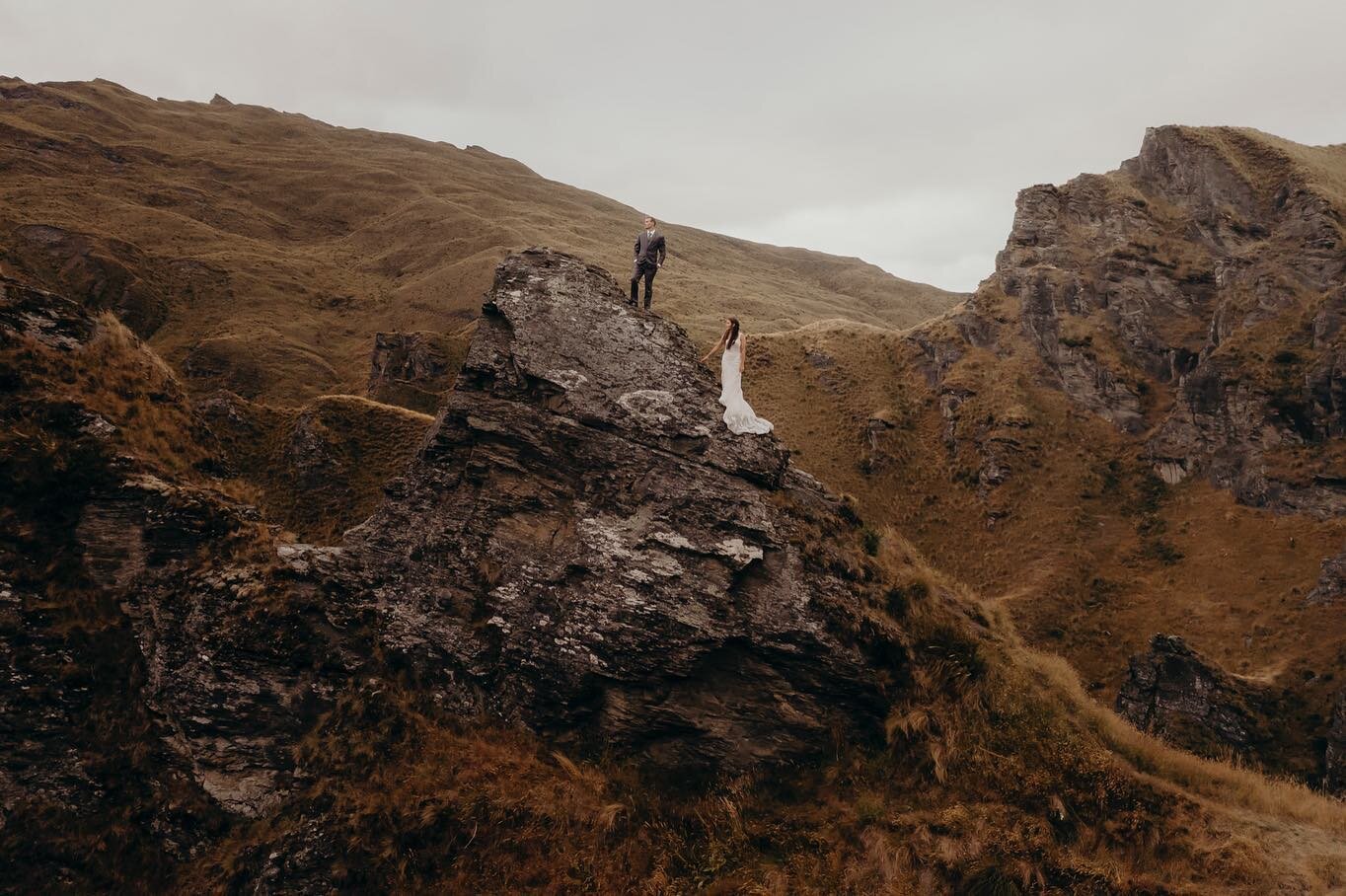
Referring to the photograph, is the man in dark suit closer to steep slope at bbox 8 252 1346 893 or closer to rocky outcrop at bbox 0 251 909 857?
rocky outcrop at bbox 0 251 909 857

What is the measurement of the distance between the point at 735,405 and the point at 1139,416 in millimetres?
50814

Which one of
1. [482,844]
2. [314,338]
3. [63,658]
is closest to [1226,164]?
[482,844]

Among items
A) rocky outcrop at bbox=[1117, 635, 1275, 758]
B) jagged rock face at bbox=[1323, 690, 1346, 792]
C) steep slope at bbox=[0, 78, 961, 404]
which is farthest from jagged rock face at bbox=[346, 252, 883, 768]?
steep slope at bbox=[0, 78, 961, 404]

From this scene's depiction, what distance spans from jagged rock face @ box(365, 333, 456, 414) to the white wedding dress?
4107 centimetres

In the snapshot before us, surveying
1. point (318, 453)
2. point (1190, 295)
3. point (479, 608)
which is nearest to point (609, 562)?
point (479, 608)

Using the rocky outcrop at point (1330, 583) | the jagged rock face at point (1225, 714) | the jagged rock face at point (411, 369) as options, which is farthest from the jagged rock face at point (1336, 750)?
the jagged rock face at point (411, 369)

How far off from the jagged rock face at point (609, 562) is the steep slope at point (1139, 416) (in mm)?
29344

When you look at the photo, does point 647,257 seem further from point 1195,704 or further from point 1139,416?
point 1139,416

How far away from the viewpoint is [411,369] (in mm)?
54781

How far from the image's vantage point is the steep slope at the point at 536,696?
1038cm

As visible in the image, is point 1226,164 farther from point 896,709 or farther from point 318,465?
point 318,465

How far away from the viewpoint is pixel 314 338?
3083 inches

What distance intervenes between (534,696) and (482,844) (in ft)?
7.88

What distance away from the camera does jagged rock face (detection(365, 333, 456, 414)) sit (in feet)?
169
